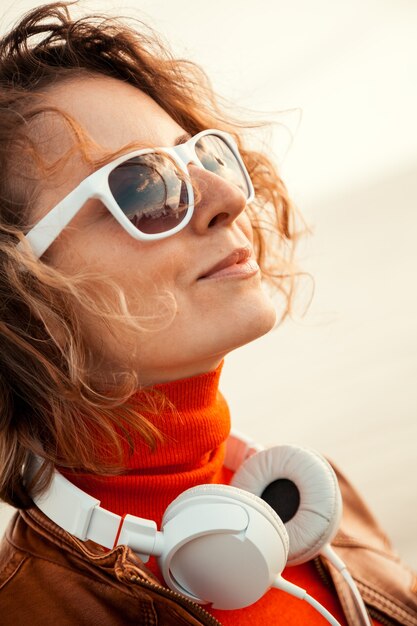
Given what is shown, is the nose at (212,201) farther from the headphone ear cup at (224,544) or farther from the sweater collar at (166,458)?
the headphone ear cup at (224,544)

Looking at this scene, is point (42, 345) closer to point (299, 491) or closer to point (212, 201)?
point (212, 201)

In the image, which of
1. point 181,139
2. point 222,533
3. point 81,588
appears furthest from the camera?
point 181,139

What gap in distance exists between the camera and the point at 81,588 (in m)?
0.94

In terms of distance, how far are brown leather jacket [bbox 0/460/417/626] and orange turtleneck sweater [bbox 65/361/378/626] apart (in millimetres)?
79

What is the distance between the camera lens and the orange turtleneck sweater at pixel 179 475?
1003 millimetres

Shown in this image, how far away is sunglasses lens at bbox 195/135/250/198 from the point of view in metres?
1.07

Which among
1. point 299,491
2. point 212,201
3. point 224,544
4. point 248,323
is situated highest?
point 212,201

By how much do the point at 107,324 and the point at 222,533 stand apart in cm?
32

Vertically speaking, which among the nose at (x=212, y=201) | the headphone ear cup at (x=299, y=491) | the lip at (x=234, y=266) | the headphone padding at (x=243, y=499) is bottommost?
the headphone ear cup at (x=299, y=491)

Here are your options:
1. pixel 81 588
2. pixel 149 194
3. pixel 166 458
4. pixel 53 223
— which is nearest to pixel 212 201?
pixel 149 194

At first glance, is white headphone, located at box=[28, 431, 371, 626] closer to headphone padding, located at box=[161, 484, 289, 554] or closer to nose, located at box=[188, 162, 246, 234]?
headphone padding, located at box=[161, 484, 289, 554]

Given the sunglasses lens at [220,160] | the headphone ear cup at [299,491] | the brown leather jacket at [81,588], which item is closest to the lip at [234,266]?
the sunglasses lens at [220,160]

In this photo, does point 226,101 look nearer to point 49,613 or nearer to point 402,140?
point 49,613

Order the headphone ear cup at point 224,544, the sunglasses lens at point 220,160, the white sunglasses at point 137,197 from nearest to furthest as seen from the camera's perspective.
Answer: the headphone ear cup at point 224,544, the white sunglasses at point 137,197, the sunglasses lens at point 220,160
